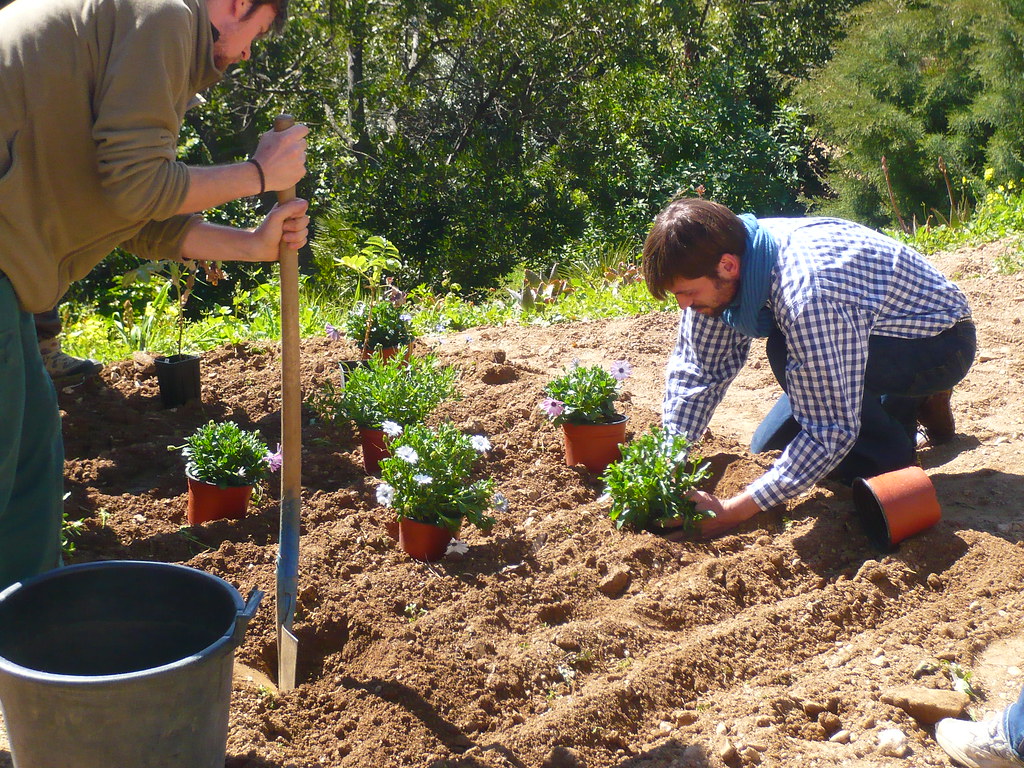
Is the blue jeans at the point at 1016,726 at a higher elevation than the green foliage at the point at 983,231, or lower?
lower

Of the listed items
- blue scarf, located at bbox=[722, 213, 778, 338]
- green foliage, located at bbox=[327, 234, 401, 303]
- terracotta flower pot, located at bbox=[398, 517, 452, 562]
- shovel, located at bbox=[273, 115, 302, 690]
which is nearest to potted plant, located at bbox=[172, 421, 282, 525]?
terracotta flower pot, located at bbox=[398, 517, 452, 562]

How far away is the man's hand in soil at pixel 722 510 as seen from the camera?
11.0ft

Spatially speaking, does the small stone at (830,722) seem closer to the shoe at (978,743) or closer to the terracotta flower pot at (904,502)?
the shoe at (978,743)

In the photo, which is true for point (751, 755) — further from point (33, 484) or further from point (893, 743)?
point (33, 484)

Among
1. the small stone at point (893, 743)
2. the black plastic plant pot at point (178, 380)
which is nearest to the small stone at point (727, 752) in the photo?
the small stone at point (893, 743)

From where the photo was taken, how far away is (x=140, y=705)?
6.21 ft

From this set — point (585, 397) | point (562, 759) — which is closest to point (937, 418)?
point (585, 397)

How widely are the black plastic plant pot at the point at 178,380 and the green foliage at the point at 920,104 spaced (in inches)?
362

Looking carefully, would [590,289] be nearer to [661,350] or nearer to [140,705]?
[661,350]

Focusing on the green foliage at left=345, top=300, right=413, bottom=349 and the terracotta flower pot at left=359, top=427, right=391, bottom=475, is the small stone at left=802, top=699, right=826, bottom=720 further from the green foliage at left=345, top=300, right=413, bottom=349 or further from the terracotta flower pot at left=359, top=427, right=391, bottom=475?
the green foliage at left=345, top=300, right=413, bottom=349

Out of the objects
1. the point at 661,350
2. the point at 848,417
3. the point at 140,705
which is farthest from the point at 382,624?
the point at 661,350

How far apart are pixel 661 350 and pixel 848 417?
287cm

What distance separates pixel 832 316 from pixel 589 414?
122 cm

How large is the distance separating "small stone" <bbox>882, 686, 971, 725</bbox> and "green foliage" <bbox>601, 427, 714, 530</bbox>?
994mm
